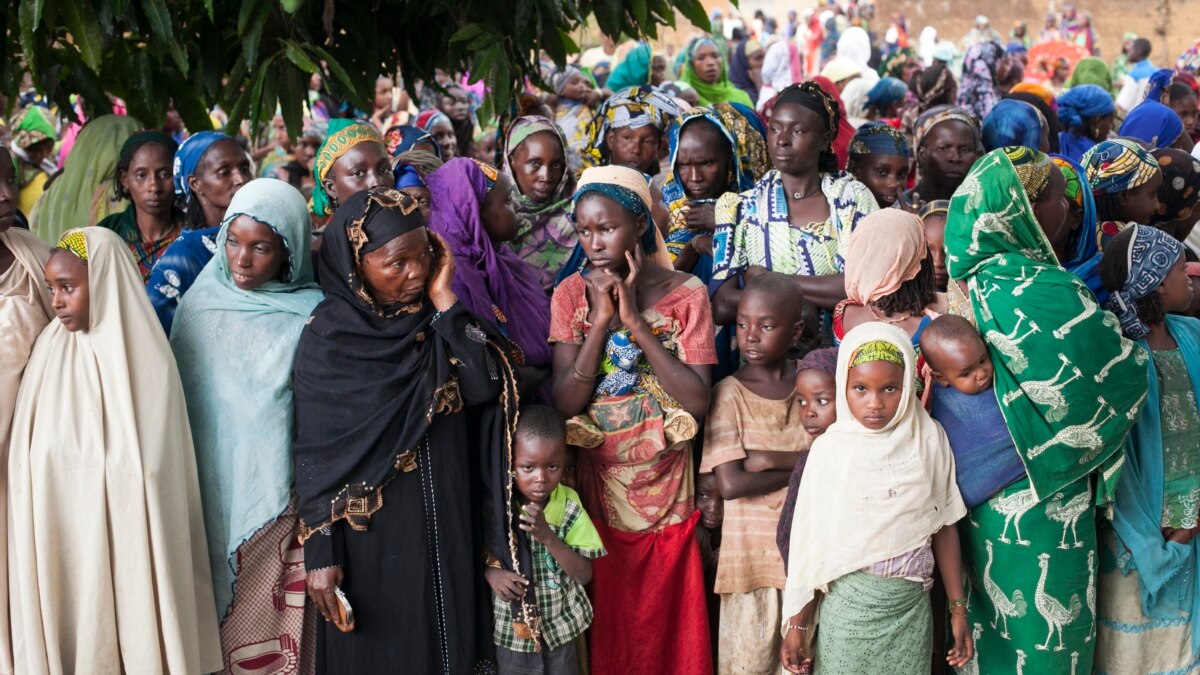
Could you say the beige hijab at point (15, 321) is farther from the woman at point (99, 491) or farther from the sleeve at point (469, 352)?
the sleeve at point (469, 352)

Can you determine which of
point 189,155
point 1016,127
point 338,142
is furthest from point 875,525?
point 1016,127

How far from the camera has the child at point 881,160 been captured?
15.5 ft

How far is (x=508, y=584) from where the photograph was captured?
3344mm

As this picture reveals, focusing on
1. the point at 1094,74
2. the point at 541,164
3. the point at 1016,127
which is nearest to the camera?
the point at 541,164

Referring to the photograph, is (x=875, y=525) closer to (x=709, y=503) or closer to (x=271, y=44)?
(x=709, y=503)

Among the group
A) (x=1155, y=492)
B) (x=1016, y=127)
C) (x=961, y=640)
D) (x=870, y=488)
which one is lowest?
(x=961, y=640)

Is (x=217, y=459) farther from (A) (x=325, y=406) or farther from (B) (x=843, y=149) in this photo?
(B) (x=843, y=149)

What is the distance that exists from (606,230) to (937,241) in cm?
120

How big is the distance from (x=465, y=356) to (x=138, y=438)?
3.22 ft

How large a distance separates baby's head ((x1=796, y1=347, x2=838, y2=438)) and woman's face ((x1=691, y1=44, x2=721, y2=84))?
546cm

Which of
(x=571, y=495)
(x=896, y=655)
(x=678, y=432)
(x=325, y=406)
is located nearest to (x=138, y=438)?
(x=325, y=406)

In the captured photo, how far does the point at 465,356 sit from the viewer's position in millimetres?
3234

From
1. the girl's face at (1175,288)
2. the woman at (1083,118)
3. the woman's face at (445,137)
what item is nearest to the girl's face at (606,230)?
the girl's face at (1175,288)

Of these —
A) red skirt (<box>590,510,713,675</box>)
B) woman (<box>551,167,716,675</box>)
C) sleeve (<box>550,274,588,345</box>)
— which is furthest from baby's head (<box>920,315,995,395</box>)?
sleeve (<box>550,274,588,345</box>)
